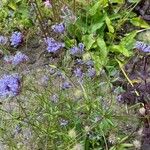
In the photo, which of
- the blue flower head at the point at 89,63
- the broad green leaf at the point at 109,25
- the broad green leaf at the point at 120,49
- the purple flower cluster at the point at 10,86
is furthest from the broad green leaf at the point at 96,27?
the purple flower cluster at the point at 10,86

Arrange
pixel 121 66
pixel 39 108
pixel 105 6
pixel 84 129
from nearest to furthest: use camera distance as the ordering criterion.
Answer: pixel 84 129, pixel 39 108, pixel 121 66, pixel 105 6

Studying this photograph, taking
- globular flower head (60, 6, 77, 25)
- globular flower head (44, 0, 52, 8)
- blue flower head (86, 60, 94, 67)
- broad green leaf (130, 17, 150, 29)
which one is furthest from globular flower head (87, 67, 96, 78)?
globular flower head (44, 0, 52, 8)

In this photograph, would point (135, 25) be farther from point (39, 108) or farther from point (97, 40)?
point (39, 108)

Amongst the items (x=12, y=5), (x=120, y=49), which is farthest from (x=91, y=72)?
(x=12, y=5)

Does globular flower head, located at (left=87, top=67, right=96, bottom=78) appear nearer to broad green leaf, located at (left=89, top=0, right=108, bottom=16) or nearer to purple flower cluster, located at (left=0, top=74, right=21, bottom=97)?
purple flower cluster, located at (left=0, top=74, right=21, bottom=97)

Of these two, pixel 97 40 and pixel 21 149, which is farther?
pixel 97 40

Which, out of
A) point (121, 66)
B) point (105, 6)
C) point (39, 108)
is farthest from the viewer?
point (105, 6)

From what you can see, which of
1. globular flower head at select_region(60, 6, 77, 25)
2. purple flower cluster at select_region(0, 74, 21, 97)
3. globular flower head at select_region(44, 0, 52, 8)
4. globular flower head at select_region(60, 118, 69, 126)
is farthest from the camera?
globular flower head at select_region(44, 0, 52, 8)

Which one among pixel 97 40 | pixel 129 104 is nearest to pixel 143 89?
pixel 129 104
